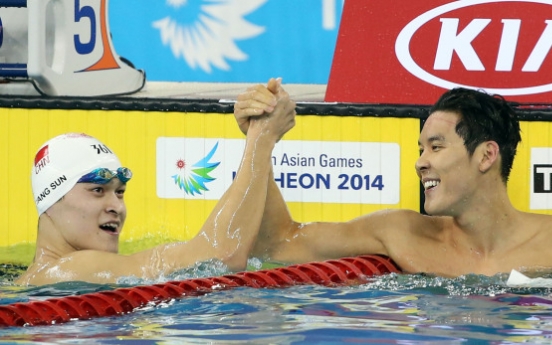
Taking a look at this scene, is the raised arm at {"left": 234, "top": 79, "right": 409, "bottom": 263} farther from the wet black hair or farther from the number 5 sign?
the number 5 sign

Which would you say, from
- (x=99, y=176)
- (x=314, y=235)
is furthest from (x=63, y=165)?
(x=314, y=235)

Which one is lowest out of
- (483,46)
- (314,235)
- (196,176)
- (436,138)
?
(314,235)

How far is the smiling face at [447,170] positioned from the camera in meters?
3.66

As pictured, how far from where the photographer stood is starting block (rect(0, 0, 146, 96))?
5039 millimetres

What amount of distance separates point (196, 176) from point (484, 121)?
1518 millimetres

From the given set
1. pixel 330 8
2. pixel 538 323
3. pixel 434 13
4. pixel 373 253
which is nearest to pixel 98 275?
pixel 373 253

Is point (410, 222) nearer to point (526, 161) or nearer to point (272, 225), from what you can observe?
point (272, 225)

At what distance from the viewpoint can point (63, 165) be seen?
3.59m

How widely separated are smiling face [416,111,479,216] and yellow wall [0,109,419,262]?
964 mm

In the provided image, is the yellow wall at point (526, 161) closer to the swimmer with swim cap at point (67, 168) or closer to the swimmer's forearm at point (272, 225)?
the swimmer's forearm at point (272, 225)

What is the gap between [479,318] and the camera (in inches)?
127

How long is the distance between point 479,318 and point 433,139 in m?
0.72

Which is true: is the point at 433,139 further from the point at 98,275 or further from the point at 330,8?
the point at 330,8

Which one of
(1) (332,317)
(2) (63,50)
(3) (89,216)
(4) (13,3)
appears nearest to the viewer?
(1) (332,317)
